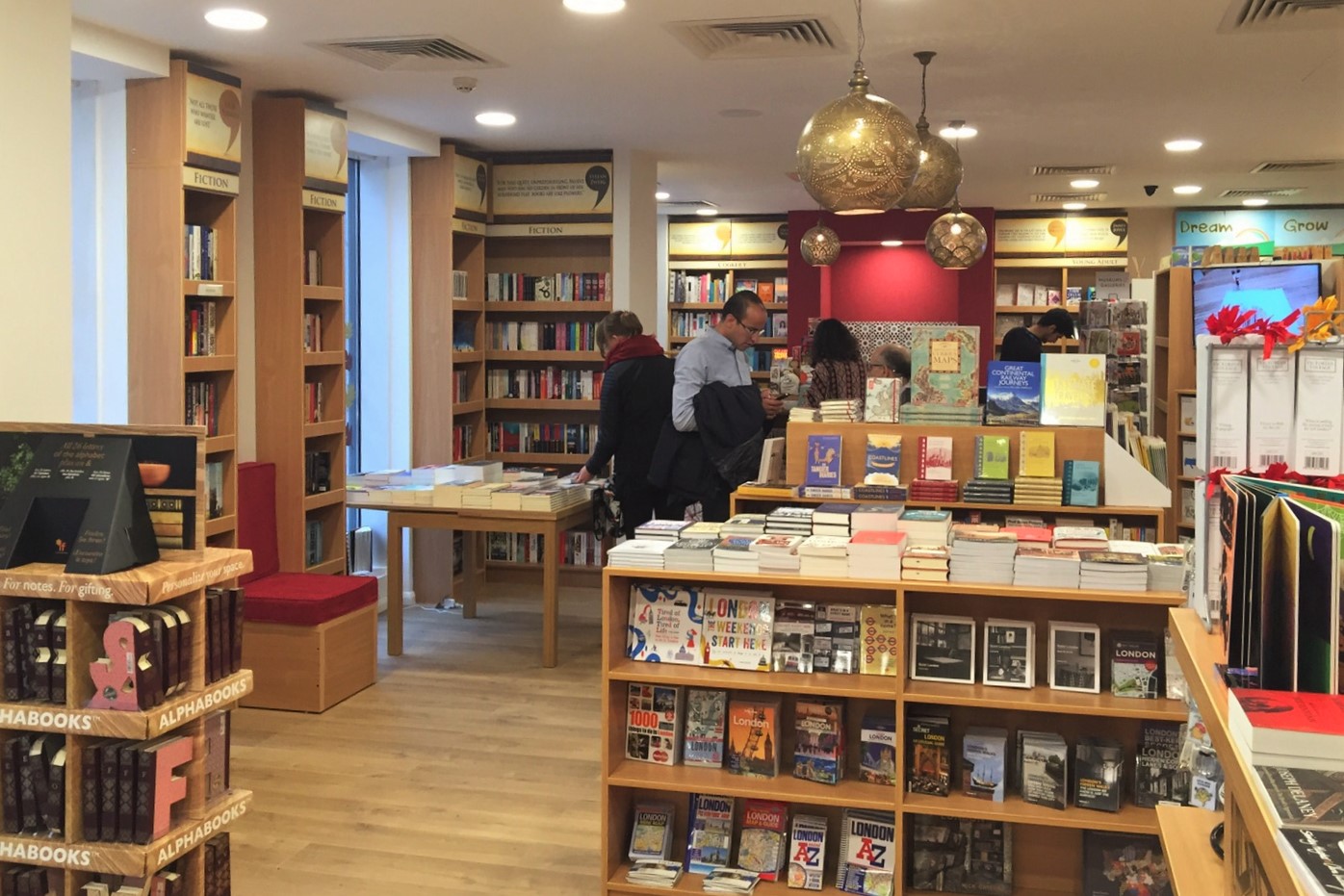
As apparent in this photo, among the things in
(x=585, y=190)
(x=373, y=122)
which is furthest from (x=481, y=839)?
(x=585, y=190)

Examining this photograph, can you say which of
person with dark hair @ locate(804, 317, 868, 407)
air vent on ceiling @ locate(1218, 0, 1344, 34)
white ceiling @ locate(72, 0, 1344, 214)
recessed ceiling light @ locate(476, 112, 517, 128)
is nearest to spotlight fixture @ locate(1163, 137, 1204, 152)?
white ceiling @ locate(72, 0, 1344, 214)

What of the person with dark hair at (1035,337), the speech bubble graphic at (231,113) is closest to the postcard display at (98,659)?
the speech bubble graphic at (231,113)

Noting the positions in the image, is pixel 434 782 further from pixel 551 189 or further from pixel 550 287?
pixel 551 189

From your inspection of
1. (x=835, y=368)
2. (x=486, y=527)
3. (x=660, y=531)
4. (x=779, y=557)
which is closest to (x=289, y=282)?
(x=486, y=527)

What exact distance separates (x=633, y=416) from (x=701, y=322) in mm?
6665

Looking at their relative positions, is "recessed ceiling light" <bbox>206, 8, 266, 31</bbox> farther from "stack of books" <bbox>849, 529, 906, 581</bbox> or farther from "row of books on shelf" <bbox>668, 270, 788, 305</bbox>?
"row of books on shelf" <bbox>668, 270, 788, 305</bbox>

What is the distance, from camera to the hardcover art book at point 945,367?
5426 mm

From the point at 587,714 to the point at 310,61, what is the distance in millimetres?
3344

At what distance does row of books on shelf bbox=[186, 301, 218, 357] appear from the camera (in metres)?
5.83

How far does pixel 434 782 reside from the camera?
197 inches

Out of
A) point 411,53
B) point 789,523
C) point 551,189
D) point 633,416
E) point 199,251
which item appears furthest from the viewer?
point 551,189

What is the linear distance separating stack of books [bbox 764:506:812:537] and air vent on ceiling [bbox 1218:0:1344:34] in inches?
107

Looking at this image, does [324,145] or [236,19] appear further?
[324,145]

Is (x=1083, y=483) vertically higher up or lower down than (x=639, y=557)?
higher up
